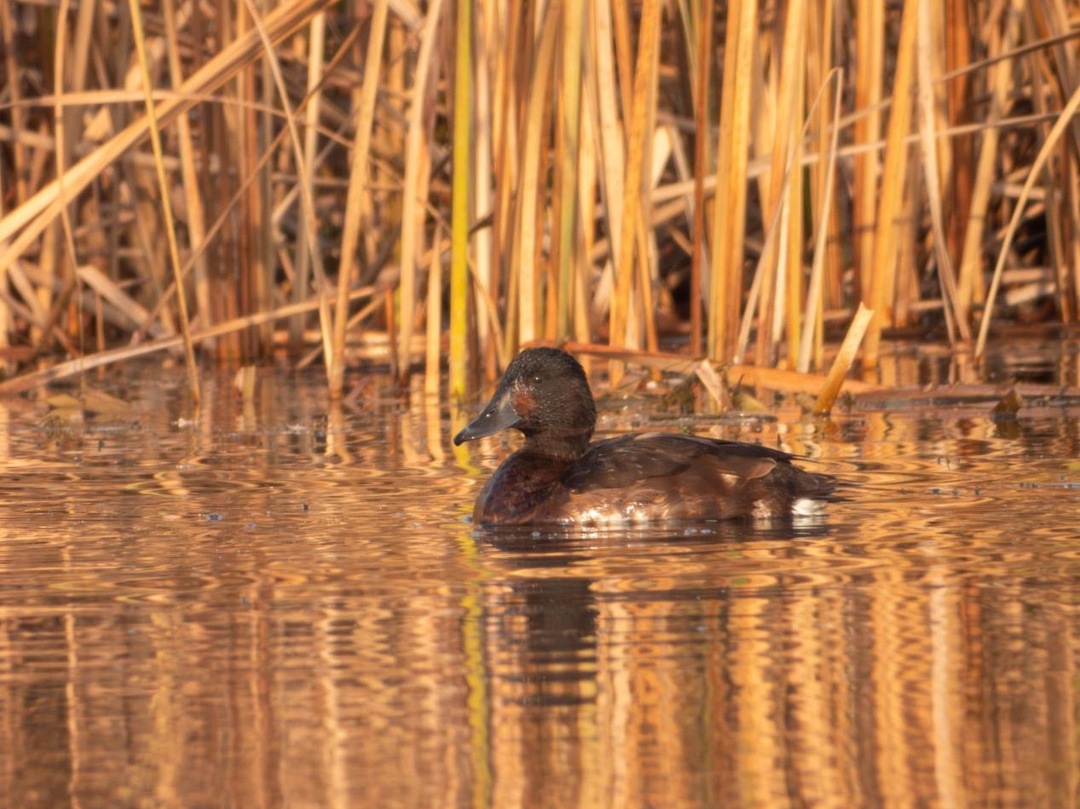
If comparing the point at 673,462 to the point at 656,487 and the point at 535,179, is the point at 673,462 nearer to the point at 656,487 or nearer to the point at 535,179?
the point at 656,487

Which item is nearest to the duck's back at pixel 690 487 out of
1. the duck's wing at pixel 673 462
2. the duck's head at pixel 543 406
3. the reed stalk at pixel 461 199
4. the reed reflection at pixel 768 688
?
the duck's wing at pixel 673 462

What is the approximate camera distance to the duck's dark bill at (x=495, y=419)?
5977mm

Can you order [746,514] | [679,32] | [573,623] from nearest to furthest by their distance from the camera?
[573,623], [746,514], [679,32]

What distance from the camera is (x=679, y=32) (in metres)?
10.7

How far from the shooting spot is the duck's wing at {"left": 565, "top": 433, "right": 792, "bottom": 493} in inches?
214

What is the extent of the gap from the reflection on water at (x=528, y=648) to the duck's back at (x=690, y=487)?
111mm

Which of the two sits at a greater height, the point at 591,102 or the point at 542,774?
the point at 591,102

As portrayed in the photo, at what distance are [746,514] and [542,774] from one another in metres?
2.57

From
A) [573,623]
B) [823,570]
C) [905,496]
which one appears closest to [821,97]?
[905,496]

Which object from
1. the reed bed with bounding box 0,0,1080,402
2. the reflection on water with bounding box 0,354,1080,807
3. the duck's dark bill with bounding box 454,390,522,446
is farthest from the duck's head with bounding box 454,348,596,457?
the reed bed with bounding box 0,0,1080,402

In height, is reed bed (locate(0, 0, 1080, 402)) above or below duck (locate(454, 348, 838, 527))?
above

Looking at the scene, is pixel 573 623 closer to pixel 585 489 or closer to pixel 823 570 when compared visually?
pixel 823 570

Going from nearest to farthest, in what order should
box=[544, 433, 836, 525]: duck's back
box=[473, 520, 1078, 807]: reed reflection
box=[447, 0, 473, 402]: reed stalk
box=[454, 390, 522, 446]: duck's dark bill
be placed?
1. box=[473, 520, 1078, 807]: reed reflection
2. box=[544, 433, 836, 525]: duck's back
3. box=[454, 390, 522, 446]: duck's dark bill
4. box=[447, 0, 473, 402]: reed stalk

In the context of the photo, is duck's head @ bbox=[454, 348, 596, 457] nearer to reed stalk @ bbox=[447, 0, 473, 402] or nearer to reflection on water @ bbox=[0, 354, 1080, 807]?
reflection on water @ bbox=[0, 354, 1080, 807]
